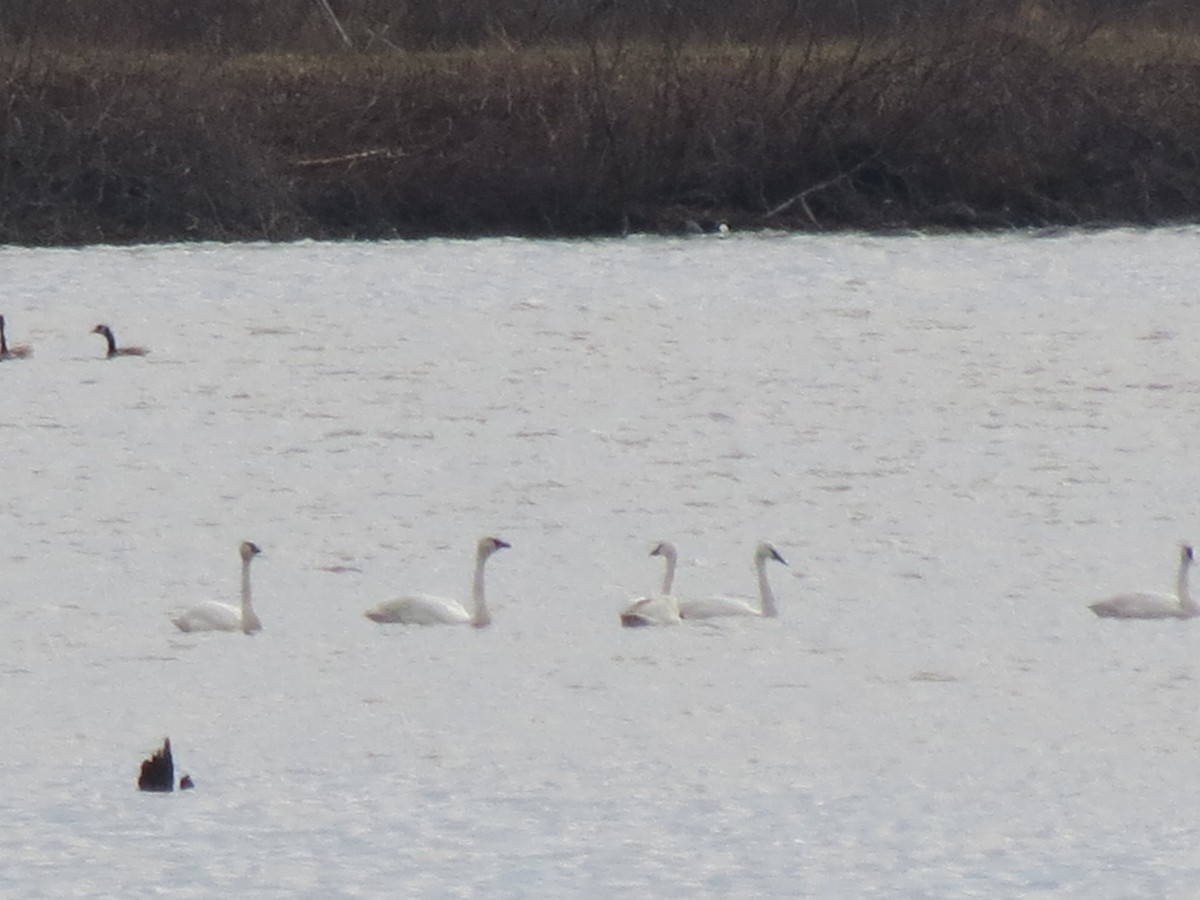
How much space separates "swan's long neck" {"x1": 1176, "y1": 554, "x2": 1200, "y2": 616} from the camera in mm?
8938

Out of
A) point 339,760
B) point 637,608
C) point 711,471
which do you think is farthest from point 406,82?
point 339,760

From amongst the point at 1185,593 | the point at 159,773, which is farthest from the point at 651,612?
the point at 159,773

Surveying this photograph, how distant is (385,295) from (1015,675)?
412 inches

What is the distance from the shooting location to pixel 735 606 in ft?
29.5

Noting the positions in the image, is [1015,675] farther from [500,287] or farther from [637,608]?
→ [500,287]

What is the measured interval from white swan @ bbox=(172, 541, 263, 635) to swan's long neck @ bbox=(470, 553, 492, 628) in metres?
0.68

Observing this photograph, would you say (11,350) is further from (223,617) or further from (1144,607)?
(1144,607)

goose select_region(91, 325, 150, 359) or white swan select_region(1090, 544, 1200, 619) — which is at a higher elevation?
white swan select_region(1090, 544, 1200, 619)

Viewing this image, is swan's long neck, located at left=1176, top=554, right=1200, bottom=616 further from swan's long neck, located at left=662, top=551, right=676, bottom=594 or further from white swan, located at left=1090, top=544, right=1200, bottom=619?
swan's long neck, located at left=662, top=551, right=676, bottom=594

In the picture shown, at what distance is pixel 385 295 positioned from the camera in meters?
18.1

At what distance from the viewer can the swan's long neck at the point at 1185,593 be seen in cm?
894

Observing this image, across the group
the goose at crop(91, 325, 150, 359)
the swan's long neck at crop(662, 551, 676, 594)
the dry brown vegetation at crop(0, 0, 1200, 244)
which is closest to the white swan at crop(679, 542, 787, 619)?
the swan's long neck at crop(662, 551, 676, 594)

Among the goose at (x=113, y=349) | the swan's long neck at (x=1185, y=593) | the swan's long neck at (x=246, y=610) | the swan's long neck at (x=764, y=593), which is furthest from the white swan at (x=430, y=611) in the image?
the goose at (x=113, y=349)

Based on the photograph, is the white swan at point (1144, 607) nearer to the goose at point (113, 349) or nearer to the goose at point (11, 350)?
the goose at point (113, 349)
